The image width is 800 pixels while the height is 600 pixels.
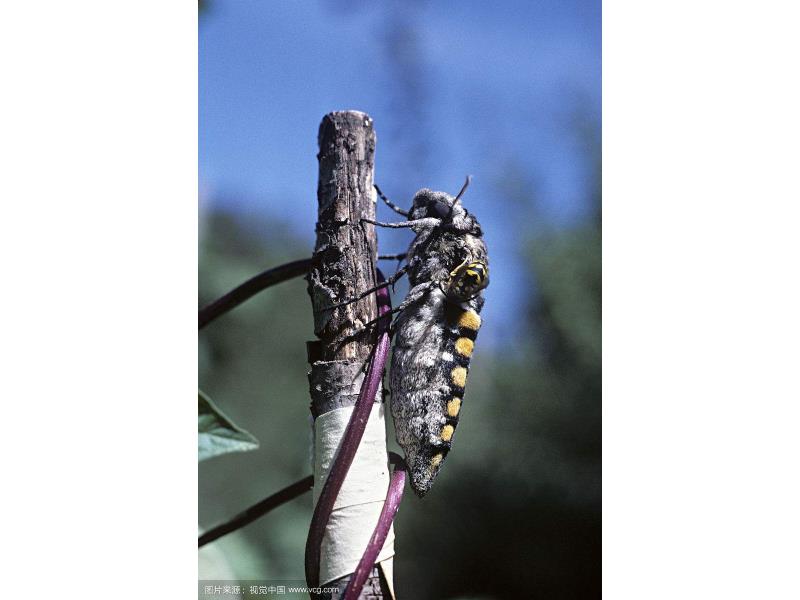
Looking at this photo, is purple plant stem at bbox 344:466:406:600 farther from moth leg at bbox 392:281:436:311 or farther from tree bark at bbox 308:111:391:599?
moth leg at bbox 392:281:436:311

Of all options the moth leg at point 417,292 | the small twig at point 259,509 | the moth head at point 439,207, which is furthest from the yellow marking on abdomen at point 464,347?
the small twig at point 259,509

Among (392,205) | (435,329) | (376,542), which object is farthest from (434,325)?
(376,542)

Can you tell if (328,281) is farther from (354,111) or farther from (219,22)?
(219,22)

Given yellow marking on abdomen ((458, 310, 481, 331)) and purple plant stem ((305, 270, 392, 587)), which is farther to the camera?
yellow marking on abdomen ((458, 310, 481, 331))

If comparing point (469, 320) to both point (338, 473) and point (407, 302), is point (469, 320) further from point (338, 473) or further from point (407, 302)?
point (338, 473)

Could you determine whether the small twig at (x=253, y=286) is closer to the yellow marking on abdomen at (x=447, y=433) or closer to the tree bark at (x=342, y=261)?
the tree bark at (x=342, y=261)

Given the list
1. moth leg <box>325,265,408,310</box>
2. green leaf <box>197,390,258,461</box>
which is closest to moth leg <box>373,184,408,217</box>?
moth leg <box>325,265,408,310</box>
